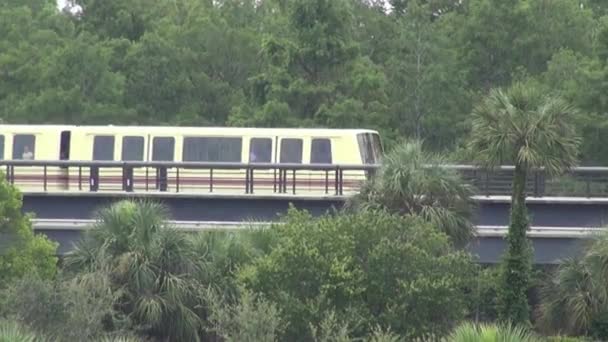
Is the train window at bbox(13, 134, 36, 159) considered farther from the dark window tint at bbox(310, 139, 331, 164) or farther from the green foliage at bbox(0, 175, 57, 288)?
the green foliage at bbox(0, 175, 57, 288)

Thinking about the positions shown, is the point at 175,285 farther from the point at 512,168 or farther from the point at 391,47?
the point at 391,47

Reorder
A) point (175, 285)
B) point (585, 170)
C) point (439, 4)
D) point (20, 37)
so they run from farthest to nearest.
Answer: point (439, 4) < point (20, 37) < point (585, 170) < point (175, 285)

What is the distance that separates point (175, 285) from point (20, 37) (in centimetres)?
2903

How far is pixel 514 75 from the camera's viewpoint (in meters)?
52.2

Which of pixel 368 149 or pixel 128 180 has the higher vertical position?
pixel 368 149

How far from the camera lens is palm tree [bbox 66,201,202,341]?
28562mm

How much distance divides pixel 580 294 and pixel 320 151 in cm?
943

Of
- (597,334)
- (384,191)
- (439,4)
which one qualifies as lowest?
(597,334)

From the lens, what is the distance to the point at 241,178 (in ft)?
120

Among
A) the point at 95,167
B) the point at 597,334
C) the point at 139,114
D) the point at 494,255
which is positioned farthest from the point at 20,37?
the point at 597,334

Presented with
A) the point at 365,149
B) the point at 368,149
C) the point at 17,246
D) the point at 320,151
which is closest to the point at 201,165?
the point at 320,151

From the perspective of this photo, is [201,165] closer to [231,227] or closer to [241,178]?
[231,227]

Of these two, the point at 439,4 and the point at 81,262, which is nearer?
the point at 81,262

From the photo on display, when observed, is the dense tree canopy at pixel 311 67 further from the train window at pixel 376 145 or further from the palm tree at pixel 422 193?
the palm tree at pixel 422 193
